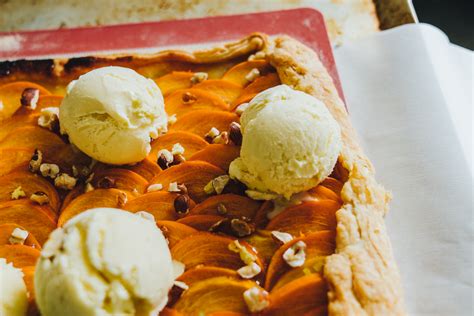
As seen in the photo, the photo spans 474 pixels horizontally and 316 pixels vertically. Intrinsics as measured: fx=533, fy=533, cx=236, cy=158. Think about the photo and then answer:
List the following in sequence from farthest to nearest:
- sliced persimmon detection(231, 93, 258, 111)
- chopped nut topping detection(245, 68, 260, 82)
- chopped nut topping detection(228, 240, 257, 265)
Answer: chopped nut topping detection(245, 68, 260, 82) → sliced persimmon detection(231, 93, 258, 111) → chopped nut topping detection(228, 240, 257, 265)

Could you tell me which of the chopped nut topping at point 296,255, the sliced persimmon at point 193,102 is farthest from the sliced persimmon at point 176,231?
the sliced persimmon at point 193,102

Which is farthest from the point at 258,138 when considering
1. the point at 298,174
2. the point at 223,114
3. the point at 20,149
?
the point at 20,149

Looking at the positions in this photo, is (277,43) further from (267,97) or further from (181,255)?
(181,255)

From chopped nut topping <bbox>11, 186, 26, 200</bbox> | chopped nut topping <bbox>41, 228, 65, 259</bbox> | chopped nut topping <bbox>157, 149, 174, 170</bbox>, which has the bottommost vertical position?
chopped nut topping <bbox>11, 186, 26, 200</bbox>

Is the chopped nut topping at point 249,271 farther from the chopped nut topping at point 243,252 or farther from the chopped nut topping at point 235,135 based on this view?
the chopped nut topping at point 235,135

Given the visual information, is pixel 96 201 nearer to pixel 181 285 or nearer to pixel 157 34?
Answer: pixel 181 285

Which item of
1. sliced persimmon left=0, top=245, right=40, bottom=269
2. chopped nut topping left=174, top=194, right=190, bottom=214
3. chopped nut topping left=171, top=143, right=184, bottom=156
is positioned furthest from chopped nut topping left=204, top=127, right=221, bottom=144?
sliced persimmon left=0, top=245, right=40, bottom=269

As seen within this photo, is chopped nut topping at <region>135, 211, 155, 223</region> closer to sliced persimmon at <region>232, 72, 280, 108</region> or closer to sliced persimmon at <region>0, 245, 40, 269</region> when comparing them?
sliced persimmon at <region>0, 245, 40, 269</region>
